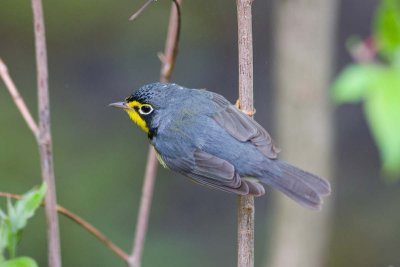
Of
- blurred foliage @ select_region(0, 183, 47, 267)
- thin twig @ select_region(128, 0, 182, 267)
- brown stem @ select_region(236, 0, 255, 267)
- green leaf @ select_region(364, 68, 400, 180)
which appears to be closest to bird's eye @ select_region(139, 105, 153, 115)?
thin twig @ select_region(128, 0, 182, 267)

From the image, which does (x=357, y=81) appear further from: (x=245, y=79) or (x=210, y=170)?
(x=210, y=170)

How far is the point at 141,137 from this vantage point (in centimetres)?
813

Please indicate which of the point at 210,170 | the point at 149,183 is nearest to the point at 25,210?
the point at 149,183

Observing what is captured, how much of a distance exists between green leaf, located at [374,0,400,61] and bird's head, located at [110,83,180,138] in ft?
3.68

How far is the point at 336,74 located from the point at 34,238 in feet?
13.7

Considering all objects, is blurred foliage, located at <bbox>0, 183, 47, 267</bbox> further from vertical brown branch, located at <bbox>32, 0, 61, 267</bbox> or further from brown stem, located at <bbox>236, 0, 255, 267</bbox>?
brown stem, located at <bbox>236, 0, 255, 267</bbox>

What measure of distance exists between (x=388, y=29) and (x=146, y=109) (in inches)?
53.2

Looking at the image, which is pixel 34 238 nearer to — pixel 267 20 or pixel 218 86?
pixel 218 86

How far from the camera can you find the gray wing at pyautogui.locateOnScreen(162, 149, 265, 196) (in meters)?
3.27

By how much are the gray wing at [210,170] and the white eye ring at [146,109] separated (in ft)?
0.88

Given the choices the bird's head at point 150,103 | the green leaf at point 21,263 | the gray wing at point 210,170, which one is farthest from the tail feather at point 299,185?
the green leaf at point 21,263

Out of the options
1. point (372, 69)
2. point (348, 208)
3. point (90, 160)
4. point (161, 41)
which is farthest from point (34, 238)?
point (372, 69)

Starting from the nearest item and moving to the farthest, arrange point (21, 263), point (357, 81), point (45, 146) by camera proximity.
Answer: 1. point (21, 263)
2. point (45, 146)
3. point (357, 81)

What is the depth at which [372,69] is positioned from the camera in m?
3.13
